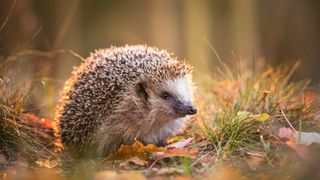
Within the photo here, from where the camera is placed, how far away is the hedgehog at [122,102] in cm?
504

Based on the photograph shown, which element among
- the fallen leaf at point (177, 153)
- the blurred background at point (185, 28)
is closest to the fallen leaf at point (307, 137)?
the fallen leaf at point (177, 153)

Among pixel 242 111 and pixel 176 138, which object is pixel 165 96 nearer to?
pixel 176 138

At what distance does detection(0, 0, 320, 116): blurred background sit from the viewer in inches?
418

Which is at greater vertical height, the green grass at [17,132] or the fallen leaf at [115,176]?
the green grass at [17,132]

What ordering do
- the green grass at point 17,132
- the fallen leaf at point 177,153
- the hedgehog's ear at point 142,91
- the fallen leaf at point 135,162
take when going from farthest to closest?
the hedgehog's ear at point 142,91
the green grass at point 17,132
the fallen leaf at point 135,162
the fallen leaf at point 177,153

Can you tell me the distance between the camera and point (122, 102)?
16.5 feet

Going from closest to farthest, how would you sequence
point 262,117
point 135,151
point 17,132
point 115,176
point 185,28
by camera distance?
1. point 115,176
2. point 135,151
3. point 262,117
4. point 17,132
5. point 185,28

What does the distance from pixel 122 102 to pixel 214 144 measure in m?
0.96

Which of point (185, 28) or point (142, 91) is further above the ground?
point (185, 28)

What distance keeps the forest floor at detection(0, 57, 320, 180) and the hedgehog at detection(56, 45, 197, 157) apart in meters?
0.24

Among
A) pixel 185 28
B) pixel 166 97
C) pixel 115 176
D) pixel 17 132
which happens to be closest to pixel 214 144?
pixel 166 97

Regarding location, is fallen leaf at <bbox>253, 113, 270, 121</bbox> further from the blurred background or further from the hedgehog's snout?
the blurred background

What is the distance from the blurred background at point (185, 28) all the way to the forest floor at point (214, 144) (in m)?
1.66

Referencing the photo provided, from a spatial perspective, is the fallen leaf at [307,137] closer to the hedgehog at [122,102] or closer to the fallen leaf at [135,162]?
the hedgehog at [122,102]
